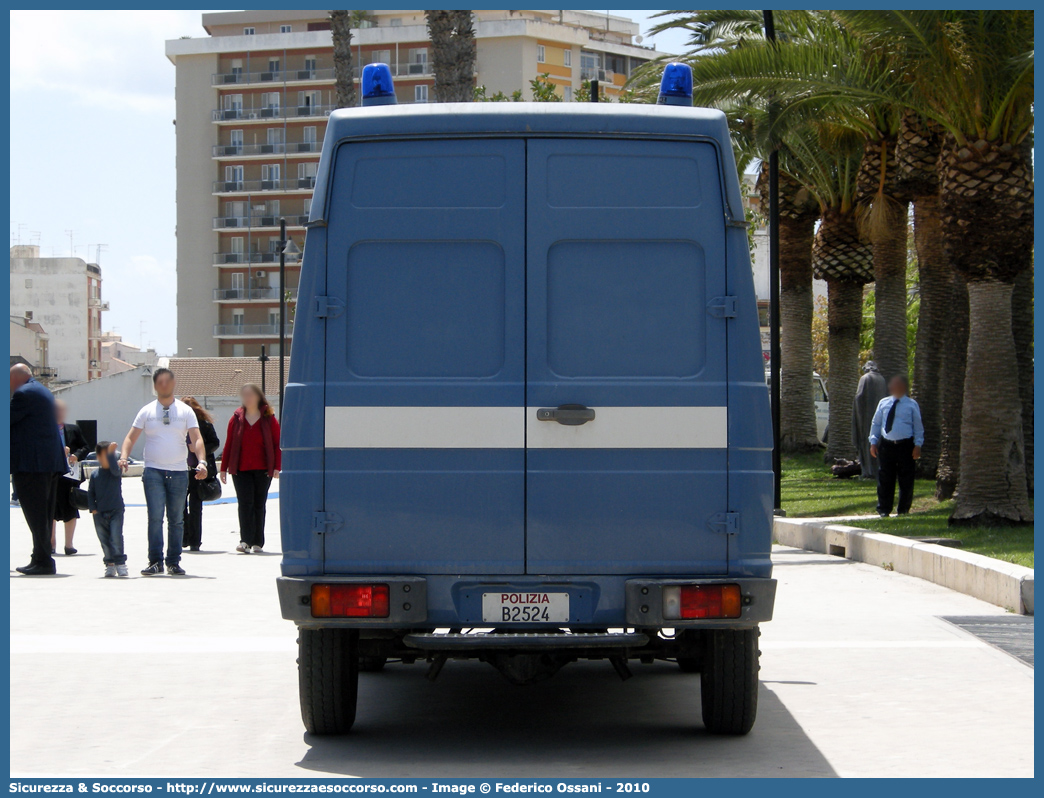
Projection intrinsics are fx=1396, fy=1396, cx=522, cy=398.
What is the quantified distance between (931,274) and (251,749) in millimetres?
15422

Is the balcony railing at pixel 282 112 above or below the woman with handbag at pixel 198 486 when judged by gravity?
above

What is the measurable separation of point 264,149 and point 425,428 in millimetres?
90689

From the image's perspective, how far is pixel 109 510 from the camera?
1306 centimetres

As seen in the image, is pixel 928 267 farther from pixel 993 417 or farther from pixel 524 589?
pixel 524 589

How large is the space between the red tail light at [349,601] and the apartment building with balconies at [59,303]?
12126cm

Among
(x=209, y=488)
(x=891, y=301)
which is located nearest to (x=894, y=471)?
(x=891, y=301)

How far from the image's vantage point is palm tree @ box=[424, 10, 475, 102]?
2273 cm

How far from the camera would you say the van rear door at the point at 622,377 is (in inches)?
230

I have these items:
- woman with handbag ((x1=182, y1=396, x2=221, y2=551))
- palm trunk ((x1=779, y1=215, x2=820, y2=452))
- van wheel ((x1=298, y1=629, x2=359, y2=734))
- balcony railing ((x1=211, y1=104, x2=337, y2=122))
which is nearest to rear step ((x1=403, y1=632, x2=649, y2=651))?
van wheel ((x1=298, y1=629, x2=359, y2=734))

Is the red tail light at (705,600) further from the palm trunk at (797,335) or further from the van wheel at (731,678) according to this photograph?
the palm trunk at (797,335)

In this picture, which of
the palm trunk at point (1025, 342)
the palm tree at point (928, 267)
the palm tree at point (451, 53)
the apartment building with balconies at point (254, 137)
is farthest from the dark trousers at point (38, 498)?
the apartment building with balconies at point (254, 137)

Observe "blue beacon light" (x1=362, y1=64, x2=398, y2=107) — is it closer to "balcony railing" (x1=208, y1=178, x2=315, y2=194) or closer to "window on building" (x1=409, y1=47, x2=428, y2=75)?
"window on building" (x1=409, y1=47, x2=428, y2=75)

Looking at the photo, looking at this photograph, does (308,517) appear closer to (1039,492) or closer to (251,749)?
(251,749)

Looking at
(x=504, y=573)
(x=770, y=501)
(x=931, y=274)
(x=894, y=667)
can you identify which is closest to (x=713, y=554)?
(x=770, y=501)
